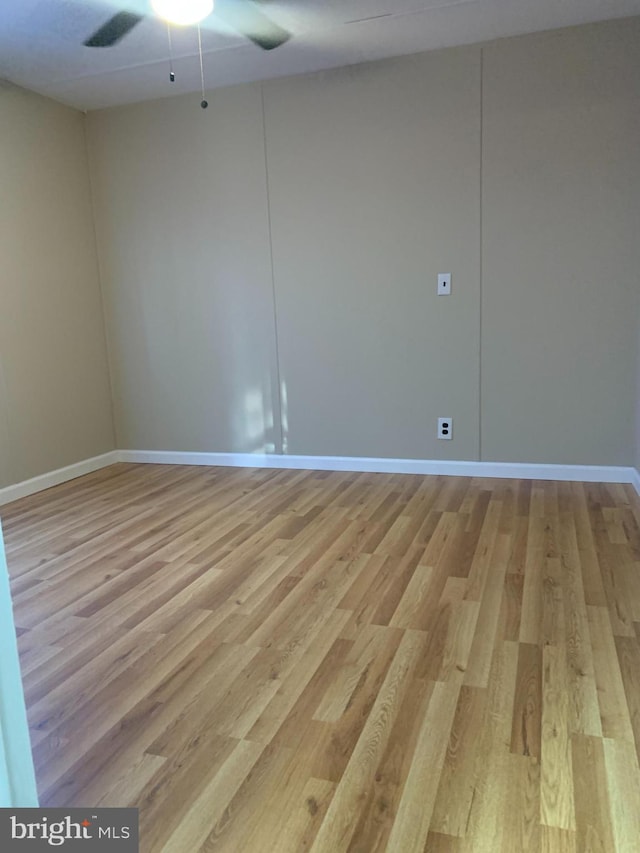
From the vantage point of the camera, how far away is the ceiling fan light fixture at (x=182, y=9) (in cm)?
235

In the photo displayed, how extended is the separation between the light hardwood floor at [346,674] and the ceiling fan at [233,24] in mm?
2348

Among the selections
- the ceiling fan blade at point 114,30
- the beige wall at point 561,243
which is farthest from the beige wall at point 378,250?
the ceiling fan blade at point 114,30

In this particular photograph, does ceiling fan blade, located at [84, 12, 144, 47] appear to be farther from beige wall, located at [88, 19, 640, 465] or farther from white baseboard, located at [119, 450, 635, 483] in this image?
white baseboard, located at [119, 450, 635, 483]

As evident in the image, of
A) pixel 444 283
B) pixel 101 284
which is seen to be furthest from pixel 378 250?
pixel 101 284

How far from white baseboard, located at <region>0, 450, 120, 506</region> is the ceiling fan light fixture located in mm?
2731

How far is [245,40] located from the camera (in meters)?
3.18

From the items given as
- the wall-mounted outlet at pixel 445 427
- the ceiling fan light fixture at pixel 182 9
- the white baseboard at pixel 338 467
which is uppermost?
the ceiling fan light fixture at pixel 182 9

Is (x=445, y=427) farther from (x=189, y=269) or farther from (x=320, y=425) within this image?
(x=189, y=269)

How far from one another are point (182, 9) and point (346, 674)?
2558 mm

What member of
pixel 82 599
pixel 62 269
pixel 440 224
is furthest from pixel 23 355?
pixel 440 224

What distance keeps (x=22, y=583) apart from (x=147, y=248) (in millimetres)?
2638

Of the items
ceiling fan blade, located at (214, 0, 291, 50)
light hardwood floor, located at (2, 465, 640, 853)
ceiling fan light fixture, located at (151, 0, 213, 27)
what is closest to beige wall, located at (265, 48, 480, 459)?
ceiling fan blade, located at (214, 0, 291, 50)

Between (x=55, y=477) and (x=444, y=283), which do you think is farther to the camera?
(x=55, y=477)

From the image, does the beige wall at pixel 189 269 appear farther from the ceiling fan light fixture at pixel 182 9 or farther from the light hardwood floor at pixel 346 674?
the ceiling fan light fixture at pixel 182 9
